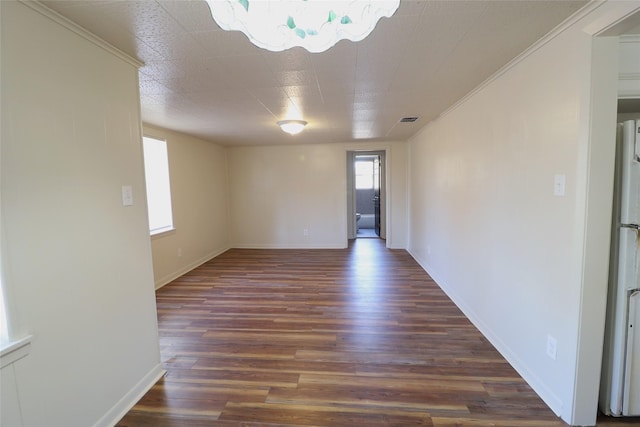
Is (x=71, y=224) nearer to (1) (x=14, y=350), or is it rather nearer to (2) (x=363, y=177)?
(1) (x=14, y=350)

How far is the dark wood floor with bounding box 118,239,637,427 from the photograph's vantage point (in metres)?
1.69

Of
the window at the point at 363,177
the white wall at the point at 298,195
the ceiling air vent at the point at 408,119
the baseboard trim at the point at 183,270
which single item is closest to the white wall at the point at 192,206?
the baseboard trim at the point at 183,270

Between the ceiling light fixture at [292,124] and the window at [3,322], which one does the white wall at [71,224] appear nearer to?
the window at [3,322]

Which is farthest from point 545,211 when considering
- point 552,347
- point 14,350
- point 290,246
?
point 290,246

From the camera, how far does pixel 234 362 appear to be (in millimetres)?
2191

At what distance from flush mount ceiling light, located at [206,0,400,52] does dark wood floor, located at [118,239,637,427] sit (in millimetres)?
1896

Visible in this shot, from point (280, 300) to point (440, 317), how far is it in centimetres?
172

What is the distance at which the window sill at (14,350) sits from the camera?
3.69 feet

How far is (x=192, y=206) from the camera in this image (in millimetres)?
4781

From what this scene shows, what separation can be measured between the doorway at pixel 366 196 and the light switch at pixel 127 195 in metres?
5.38

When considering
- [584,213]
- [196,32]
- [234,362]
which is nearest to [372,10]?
[196,32]

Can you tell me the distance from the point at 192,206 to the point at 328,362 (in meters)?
3.61

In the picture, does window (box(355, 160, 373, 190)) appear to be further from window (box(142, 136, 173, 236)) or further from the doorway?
window (box(142, 136, 173, 236))

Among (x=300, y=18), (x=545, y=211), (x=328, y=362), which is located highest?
(x=300, y=18)
